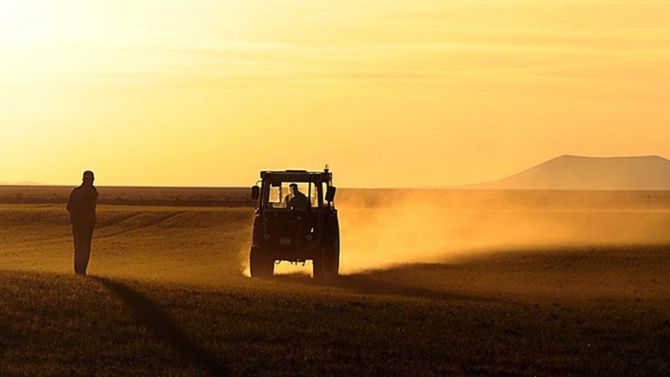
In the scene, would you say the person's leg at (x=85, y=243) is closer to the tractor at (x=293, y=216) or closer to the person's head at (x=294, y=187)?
the tractor at (x=293, y=216)

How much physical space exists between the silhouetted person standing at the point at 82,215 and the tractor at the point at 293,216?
5.66 m

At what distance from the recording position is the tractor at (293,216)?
33281 millimetres

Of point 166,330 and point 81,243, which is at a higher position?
point 81,243

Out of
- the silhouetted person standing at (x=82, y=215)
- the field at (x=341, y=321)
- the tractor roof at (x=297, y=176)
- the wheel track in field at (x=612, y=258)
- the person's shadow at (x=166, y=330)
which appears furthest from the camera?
the wheel track in field at (x=612, y=258)

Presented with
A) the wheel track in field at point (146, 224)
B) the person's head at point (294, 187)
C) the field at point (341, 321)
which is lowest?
the field at point (341, 321)

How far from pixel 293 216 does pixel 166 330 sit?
44.6 ft

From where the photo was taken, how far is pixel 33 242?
58219 mm

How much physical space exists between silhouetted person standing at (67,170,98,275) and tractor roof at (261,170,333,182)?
5.85 m

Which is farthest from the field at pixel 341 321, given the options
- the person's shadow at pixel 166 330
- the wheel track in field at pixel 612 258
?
the wheel track in field at pixel 612 258

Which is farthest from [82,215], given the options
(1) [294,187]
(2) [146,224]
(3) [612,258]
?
(2) [146,224]

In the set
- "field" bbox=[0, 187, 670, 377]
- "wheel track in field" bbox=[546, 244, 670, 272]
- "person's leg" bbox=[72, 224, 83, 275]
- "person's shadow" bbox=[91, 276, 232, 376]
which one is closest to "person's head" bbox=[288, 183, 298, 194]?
"field" bbox=[0, 187, 670, 377]

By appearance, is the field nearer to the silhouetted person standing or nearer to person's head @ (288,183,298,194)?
the silhouetted person standing

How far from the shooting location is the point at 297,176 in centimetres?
3328

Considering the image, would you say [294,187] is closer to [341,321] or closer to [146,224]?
[341,321]
